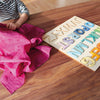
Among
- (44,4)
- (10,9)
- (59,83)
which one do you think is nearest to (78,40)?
(59,83)

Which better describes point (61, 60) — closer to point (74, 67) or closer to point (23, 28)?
point (74, 67)

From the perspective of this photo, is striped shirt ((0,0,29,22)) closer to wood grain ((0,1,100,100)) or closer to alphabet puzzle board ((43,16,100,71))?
alphabet puzzle board ((43,16,100,71))

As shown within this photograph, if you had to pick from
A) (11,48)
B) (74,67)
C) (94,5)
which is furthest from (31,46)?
(94,5)

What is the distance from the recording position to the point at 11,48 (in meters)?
0.57

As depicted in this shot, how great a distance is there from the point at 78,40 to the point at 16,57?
36 cm

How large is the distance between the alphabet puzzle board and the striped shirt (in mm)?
350

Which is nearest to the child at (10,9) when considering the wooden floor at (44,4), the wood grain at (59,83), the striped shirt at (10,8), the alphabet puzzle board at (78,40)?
the striped shirt at (10,8)

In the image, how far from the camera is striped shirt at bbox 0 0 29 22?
0.95 m

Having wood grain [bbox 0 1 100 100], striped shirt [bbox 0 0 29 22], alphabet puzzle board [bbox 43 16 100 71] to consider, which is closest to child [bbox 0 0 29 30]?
striped shirt [bbox 0 0 29 22]

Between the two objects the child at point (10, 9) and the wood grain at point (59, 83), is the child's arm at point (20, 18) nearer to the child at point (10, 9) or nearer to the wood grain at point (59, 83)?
the child at point (10, 9)

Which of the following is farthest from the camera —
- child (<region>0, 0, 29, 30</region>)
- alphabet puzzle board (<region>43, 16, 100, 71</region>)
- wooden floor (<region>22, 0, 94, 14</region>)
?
wooden floor (<region>22, 0, 94, 14</region>)

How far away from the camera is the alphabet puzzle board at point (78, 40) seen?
1.98ft

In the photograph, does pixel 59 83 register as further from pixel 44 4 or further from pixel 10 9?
pixel 44 4

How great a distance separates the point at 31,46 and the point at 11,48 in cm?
11
